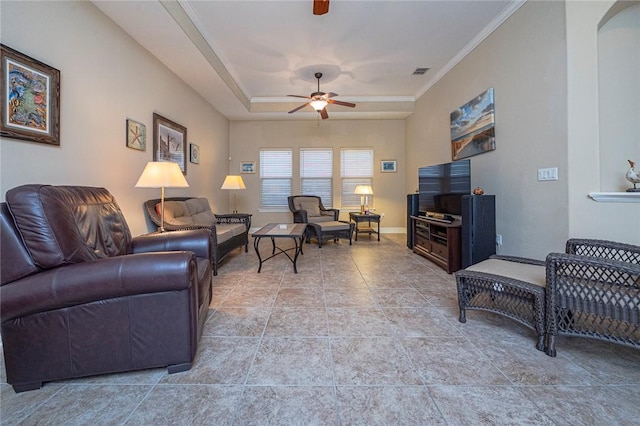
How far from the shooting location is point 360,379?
4.42 feet

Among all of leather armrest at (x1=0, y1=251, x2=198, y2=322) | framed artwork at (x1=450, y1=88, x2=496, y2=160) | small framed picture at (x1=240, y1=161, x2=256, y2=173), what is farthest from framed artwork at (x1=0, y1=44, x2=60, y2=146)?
framed artwork at (x1=450, y1=88, x2=496, y2=160)

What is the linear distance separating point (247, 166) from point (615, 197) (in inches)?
239

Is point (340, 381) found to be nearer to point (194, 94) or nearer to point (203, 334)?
point (203, 334)

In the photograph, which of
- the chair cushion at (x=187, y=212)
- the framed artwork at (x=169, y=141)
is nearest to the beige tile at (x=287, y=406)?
the chair cushion at (x=187, y=212)

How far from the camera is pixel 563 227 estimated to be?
2.28 meters

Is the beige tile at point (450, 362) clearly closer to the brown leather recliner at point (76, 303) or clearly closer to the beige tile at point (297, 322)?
the beige tile at point (297, 322)

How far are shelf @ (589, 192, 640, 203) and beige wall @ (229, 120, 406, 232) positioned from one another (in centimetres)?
428

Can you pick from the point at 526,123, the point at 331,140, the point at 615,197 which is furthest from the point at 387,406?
the point at 331,140

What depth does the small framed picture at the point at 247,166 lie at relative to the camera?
631cm

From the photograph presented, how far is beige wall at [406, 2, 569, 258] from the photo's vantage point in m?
2.31

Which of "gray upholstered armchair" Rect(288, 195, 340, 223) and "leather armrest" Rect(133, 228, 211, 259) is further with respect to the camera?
"gray upholstered armchair" Rect(288, 195, 340, 223)

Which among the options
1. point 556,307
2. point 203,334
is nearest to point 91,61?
point 203,334

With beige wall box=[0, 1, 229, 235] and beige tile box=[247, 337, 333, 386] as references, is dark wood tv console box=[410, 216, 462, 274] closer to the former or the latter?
beige tile box=[247, 337, 333, 386]

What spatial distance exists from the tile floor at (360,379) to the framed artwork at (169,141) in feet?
8.01
